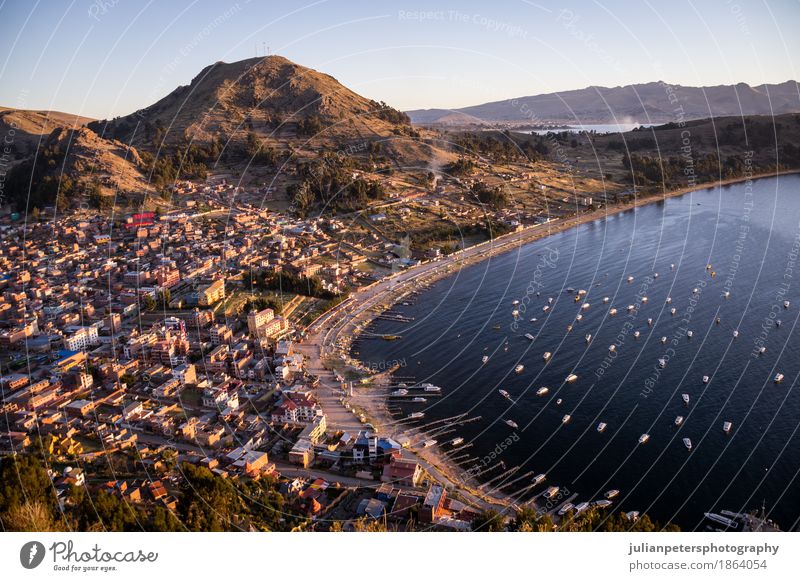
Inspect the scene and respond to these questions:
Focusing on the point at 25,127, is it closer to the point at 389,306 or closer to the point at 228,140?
the point at 228,140

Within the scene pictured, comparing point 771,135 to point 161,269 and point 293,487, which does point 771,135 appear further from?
point 293,487

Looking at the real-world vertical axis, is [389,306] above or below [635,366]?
above

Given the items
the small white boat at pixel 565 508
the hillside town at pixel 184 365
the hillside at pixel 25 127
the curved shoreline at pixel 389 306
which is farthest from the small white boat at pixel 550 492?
the hillside at pixel 25 127

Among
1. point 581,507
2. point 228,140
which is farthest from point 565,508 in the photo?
point 228,140

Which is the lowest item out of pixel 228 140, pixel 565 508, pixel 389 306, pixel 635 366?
pixel 565 508

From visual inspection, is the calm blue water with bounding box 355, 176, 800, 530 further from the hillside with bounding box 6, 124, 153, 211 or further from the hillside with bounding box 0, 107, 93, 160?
the hillside with bounding box 0, 107, 93, 160

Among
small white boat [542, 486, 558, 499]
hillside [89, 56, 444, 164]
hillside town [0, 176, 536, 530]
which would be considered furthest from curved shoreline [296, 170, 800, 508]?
hillside [89, 56, 444, 164]
